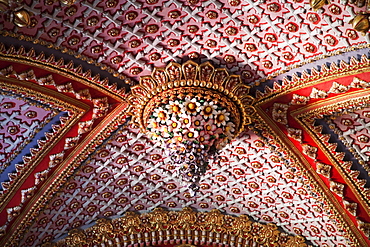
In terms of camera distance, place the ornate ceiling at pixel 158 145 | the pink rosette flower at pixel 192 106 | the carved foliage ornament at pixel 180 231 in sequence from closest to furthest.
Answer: the ornate ceiling at pixel 158 145 < the pink rosette flower at pixel 192 106 < the carved foliage ornament at pixel 180 231

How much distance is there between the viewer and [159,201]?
8.42 metres

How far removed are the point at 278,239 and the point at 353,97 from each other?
106 inches

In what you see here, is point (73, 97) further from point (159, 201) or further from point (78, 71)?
point (159, 201)

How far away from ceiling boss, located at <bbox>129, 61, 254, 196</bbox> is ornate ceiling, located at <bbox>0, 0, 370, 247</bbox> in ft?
0.45

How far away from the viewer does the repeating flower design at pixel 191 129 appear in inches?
249

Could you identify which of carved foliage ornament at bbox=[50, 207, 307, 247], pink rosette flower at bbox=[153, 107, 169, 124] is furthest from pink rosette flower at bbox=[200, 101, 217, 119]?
carved foliage ornament at bbox=[50, 207, 307, 247]

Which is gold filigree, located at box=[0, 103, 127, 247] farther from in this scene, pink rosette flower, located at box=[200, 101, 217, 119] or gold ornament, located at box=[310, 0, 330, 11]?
gold ornament, located at box=[310, 0, 330, 11]

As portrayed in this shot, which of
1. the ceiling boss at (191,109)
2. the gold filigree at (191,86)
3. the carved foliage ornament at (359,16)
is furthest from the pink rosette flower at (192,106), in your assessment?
the carved foliage ornament at (359,16)

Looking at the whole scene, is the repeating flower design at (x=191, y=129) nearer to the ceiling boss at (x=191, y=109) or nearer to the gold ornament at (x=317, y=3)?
the ceiling boss at (x=191, y=109)

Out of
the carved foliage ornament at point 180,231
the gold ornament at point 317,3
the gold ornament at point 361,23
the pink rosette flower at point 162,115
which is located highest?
the gold ornament at point 317,3

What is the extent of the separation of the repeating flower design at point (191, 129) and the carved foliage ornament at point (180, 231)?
2080 mm

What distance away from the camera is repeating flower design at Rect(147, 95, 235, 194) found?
632 centimetres

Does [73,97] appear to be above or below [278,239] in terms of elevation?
above

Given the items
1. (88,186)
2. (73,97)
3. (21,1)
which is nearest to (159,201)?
(88,186)
